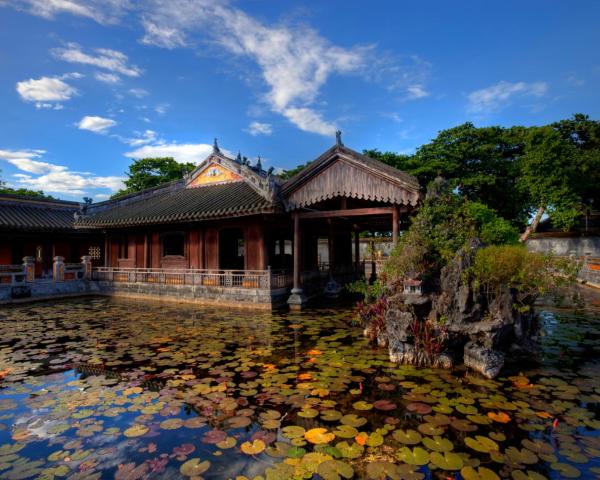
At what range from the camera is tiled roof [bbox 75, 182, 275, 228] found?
41.6 feet

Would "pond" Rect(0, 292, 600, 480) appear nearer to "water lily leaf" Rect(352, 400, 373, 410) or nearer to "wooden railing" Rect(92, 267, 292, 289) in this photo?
"water lily leaf" Rect(352, 400, 373, 410)

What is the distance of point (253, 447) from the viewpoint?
3.38 meters

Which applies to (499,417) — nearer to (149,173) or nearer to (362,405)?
(362,405)

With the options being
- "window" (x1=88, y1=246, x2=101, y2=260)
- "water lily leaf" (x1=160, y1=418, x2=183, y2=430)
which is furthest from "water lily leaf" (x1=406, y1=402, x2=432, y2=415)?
"window" (x1=88, y1=246, x2=101, y2=260)

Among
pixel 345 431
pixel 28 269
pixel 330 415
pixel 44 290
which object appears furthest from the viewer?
pixel 44 290

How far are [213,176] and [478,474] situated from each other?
1719cm

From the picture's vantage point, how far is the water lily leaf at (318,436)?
350 cm

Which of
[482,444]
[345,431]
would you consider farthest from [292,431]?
[482,444]

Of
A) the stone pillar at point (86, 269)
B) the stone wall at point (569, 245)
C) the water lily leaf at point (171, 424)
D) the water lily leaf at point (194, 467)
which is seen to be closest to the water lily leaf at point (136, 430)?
the water lily leaf at point (171, 424)

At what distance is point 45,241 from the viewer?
18906 mm

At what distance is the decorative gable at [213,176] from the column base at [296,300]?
762 cm

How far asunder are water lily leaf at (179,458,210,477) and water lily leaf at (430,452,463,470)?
210cm

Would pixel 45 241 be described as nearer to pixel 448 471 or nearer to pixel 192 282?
pixel 192 282

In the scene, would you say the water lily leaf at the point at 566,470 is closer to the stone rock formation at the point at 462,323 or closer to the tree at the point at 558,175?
the stone rock formation at the point at 462,323
